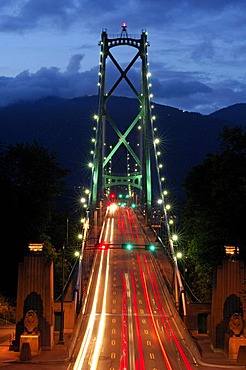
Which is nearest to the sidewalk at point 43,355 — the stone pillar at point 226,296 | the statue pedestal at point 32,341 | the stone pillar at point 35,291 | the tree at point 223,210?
the statue pedestal at point 32,341

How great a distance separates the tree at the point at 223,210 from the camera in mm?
55688

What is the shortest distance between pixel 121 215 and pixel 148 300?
63.3 m

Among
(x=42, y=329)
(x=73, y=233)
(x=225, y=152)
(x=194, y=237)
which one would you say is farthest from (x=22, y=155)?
(x=42, y=329)

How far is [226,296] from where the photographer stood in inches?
1462

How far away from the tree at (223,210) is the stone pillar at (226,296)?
45.5 feet

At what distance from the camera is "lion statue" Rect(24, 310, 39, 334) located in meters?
36.1

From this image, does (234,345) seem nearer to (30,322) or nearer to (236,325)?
(236,325)

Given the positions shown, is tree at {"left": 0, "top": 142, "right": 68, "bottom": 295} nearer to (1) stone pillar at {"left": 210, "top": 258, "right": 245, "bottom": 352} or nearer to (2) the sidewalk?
(2) the sidewalk

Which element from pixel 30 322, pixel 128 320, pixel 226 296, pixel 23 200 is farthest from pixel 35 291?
pixel 23 200

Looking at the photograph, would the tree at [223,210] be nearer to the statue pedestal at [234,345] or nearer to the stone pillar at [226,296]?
the stone pillar at [226,296]

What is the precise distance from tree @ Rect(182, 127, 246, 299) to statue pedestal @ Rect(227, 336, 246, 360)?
634 inches

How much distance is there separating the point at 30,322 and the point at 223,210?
24993 millimetres

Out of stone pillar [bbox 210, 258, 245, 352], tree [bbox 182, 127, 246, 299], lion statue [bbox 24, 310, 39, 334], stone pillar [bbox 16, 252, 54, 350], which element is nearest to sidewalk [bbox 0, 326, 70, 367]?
stone pillar [bbox 16, 252, 54, 350]

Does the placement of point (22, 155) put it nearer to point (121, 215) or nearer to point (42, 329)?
point (121, 215)
